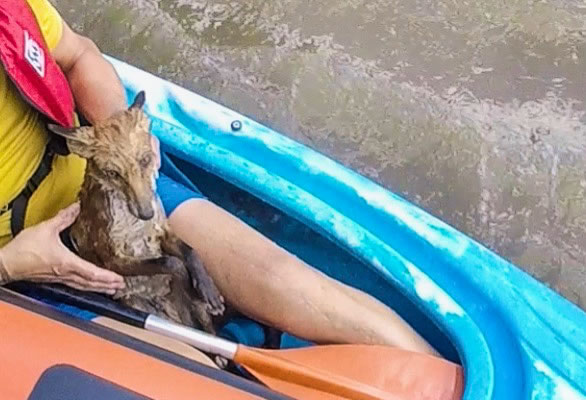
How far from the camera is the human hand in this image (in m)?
1.10

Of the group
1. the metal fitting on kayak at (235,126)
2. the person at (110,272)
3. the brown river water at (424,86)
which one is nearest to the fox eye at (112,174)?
the person at (110,272)

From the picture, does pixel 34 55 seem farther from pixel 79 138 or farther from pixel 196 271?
pixel 196 271

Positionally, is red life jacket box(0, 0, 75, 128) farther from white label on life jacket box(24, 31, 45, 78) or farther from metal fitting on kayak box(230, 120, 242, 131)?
metal fitting on kayak box(230, 120, 242, 131)

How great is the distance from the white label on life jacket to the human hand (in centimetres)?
15

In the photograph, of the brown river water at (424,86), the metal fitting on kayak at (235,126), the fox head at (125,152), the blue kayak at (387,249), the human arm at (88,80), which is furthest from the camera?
the brown river water at (424,86)

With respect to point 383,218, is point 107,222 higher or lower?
lower

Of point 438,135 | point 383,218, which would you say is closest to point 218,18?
point 438,135

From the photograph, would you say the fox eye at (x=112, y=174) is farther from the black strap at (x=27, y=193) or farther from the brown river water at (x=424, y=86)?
the brown river water at (x=424, y=86)

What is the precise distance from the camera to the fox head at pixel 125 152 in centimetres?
103

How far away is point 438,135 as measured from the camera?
1.83 m

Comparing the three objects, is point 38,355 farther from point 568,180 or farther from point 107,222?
point 568,180

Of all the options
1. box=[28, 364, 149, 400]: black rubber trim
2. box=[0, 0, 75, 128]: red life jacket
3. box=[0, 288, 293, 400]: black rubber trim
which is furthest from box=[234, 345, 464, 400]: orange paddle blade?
box=[0, 0, 75, 128]: red life jacket

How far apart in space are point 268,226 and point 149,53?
749 mm

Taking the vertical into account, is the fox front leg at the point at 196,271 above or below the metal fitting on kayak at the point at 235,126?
below
